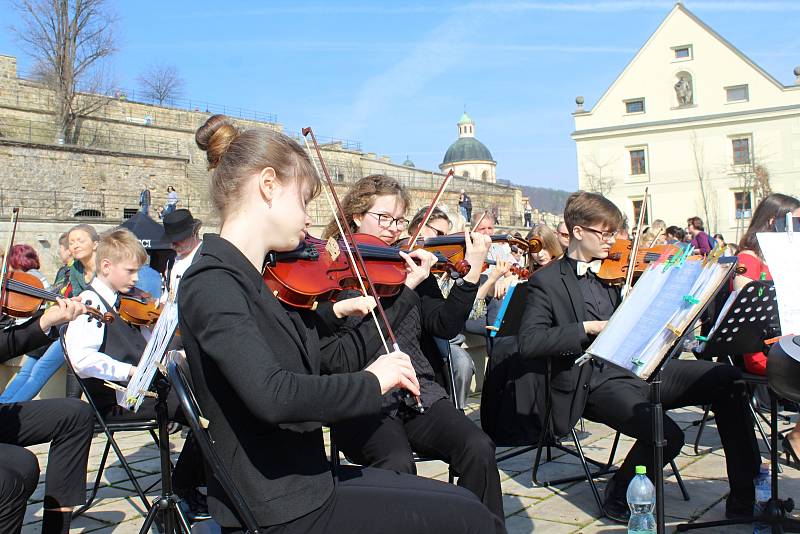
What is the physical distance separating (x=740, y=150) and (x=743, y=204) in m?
2.69

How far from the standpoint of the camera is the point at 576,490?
170 inches

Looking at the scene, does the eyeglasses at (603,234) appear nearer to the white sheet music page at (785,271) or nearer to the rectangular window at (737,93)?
the white sheet music page at (785,271)

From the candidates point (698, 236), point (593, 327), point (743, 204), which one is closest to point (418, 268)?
point (593, 327)

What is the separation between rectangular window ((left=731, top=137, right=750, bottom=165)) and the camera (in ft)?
127

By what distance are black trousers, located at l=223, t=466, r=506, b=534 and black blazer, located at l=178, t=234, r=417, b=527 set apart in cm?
4

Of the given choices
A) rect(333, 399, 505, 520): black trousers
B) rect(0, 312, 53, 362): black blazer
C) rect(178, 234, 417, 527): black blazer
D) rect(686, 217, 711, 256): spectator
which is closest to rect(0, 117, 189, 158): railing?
rect(686, 217, 711, 256): spectator

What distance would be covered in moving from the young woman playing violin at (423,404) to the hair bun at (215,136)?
773 mm

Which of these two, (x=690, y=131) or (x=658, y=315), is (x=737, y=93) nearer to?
(x=690, y=131)

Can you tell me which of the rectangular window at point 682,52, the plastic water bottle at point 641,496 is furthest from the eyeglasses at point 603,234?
the rectangular window at point 682,52

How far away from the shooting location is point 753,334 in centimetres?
374

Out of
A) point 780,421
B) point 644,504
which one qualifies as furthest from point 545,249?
point 644,504

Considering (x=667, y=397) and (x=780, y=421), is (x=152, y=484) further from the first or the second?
(x=780, y=421)

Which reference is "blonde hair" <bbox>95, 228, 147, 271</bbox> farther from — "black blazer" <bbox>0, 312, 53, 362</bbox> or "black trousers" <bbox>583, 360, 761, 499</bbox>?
"black trousers" <bbox>583, 360, 761, 499</bbox>

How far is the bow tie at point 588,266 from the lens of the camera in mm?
4227
